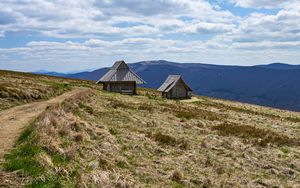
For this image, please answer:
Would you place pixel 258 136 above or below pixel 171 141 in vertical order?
below

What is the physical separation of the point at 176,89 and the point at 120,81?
1394cm

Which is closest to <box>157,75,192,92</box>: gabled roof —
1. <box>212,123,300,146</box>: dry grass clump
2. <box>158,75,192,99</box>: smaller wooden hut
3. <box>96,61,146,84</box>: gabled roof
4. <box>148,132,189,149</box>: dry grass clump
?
<box>158,75,192,99</box>: smaller wooden hut

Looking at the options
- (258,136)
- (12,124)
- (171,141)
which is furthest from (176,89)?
(12,124)

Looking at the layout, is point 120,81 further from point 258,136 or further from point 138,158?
point 138,158

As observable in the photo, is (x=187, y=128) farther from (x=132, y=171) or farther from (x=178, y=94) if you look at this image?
(x=178, y=94)

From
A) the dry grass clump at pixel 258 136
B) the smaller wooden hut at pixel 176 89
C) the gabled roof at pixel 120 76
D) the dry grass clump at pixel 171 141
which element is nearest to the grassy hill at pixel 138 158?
the dry grass clump at pixel 171 141

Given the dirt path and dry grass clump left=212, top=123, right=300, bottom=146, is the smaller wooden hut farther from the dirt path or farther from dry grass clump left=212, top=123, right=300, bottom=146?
the dirt path

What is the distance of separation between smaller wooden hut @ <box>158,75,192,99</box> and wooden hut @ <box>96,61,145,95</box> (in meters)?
8.21

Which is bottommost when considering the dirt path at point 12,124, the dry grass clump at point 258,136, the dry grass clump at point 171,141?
the dry grass clump at point 258,136

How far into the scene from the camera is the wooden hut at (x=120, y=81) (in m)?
65.0

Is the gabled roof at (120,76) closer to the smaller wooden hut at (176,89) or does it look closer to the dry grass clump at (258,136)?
the smaller wooden hut at (176,89)

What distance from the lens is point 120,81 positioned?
64938mm

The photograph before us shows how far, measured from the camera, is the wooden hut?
65.0 m

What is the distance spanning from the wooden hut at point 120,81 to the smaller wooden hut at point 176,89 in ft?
26.9
